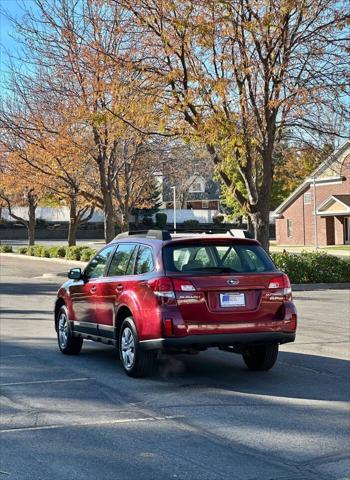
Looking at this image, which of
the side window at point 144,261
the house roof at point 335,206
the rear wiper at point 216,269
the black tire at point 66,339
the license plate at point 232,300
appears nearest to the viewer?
the license plate at point 232,300

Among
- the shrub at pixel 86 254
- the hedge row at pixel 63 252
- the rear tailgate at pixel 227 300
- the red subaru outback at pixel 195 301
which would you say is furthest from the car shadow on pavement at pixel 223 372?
the hedge row at pixel 63 252

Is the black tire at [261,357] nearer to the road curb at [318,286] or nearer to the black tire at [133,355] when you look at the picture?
the black tire at [133,355]

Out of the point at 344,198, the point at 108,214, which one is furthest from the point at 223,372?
the point at 344,198

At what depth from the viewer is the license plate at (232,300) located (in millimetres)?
8297

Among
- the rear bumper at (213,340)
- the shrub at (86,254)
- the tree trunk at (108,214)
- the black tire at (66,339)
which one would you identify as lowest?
the black tire at (66,339)

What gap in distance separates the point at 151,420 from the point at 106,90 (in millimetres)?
14888

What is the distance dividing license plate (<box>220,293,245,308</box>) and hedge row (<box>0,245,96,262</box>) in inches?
982

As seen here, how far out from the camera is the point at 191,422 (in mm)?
6656

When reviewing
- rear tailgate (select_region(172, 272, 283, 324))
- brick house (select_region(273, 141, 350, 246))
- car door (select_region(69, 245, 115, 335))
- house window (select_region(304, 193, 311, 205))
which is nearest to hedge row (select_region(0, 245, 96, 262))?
brick house (select_region(273, 141, 350, 246))

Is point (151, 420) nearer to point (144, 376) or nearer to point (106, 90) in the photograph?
point (144, 376)

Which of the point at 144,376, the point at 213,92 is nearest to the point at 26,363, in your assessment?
the point at 144,376

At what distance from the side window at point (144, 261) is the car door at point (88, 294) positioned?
995 mm

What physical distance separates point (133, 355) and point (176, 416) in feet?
6.16

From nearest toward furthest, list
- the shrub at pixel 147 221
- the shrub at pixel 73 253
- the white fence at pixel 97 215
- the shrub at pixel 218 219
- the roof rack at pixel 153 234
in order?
the roof rack at pixel 153 234 < the shrub at pixel 73 253 < the shrub at pixel 147 221 < the shrub at pixel 218 219 < the white fence at pixel 97 215
